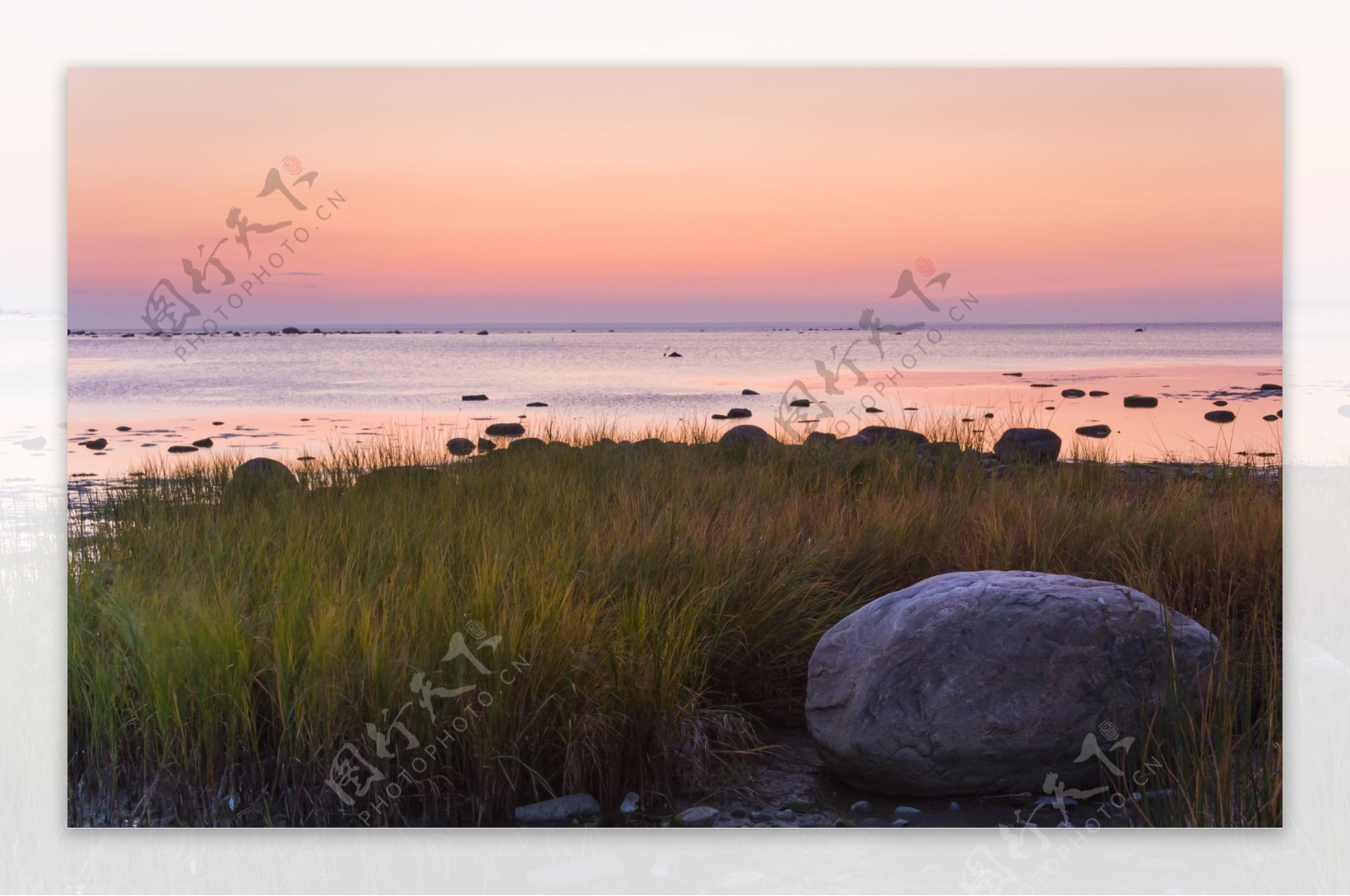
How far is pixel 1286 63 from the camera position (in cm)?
360

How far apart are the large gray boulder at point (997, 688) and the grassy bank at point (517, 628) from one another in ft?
0.56

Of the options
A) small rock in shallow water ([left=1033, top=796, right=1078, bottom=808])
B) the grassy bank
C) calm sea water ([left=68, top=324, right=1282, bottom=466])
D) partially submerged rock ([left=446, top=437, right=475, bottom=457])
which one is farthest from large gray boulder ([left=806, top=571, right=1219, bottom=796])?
partially submerged rock ([left=446, top=437, right=475, bottom=457])

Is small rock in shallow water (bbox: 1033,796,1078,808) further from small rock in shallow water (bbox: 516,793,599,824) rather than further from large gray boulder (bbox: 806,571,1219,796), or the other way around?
small rock in shallow water (bbox: 516,793,599,824)

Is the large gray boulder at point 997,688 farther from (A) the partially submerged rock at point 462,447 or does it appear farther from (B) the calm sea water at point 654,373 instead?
(A) the partially submerged rock at point 462,447

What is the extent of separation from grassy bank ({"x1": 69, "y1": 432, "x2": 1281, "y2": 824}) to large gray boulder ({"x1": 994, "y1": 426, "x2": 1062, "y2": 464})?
47.8 inches

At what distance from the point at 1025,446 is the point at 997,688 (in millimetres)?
3095

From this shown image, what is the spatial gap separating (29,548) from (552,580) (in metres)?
1.84

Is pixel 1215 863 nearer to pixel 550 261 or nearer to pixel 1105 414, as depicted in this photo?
pixel 1105 414

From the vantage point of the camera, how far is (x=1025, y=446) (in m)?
5.86

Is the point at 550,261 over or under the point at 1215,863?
over

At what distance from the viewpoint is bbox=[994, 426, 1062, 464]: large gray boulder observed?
227 inches

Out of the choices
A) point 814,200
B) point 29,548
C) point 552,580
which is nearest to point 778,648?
point 552,580

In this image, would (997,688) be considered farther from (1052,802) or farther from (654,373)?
(654,373)

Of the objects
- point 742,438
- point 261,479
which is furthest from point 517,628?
point 742,438
